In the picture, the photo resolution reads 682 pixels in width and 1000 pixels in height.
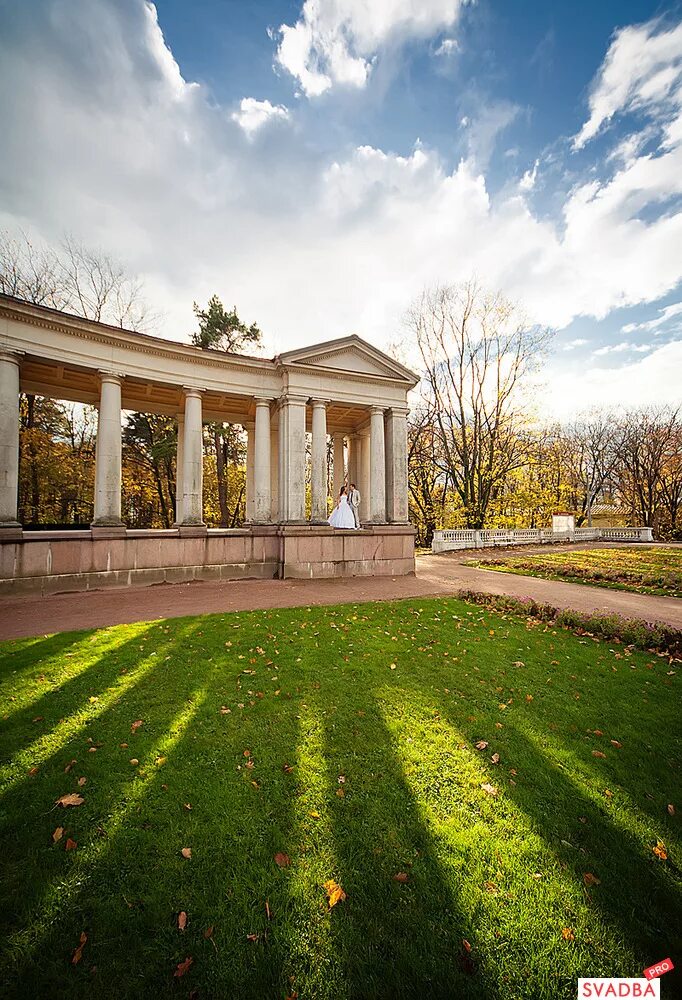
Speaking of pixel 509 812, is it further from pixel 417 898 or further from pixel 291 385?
pixel 291 385

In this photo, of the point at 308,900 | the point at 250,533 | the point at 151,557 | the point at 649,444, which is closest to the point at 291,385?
the point at 250,533

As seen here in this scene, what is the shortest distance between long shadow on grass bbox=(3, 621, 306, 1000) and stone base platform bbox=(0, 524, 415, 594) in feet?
30.8

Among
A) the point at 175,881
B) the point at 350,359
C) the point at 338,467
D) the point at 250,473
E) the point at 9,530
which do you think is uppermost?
the point at 350,359

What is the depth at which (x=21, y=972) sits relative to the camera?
6.18ft

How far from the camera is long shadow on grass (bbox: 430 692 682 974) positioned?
2.21 m

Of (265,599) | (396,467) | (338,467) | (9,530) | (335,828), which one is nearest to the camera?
(335,828)

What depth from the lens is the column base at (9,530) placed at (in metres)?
10.6

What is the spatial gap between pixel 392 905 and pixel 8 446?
13390 millimetres

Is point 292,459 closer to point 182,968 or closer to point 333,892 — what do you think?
point 333,892

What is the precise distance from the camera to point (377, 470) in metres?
15.8

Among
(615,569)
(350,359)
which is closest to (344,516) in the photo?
(350,359)

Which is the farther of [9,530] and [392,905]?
[9,530]

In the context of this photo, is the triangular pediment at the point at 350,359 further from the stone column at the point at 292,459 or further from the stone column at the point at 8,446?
the stone column at the point at 8,446

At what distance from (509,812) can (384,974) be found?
5.05 feet
